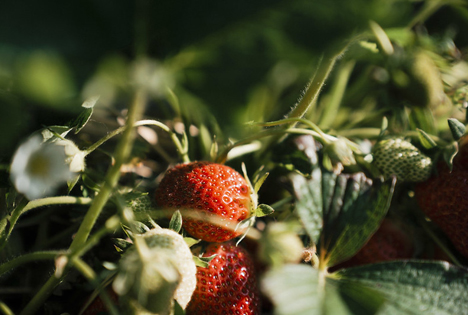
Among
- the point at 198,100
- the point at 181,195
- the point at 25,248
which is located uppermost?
the point at 198,100

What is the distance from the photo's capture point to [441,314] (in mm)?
432

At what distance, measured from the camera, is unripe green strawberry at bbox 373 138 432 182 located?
1.82 ft

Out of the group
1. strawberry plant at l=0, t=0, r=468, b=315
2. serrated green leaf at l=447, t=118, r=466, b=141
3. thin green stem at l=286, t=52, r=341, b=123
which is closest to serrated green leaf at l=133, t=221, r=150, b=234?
strawberry plant at l=0, t=0, r=468, b=315

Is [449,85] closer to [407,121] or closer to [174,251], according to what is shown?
[407,121]

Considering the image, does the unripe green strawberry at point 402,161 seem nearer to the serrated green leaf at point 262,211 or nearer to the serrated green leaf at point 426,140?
the serrated green leaf at point 426,140

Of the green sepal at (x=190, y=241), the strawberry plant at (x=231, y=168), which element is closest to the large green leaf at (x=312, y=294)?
the strawberry plant at (x=231, y=168)

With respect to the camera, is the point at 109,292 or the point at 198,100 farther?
the point at 109,292

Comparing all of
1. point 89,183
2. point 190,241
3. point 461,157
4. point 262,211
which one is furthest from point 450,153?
point 89,183

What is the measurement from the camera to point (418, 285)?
1.49ft

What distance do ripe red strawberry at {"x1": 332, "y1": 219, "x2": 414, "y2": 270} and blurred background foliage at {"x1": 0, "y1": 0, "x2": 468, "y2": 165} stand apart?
39cm

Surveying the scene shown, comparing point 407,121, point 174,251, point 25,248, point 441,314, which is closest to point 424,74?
point 407,121

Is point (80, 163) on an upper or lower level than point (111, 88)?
lower

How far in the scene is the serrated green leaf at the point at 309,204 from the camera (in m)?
0.47

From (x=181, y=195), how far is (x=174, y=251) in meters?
0.10
